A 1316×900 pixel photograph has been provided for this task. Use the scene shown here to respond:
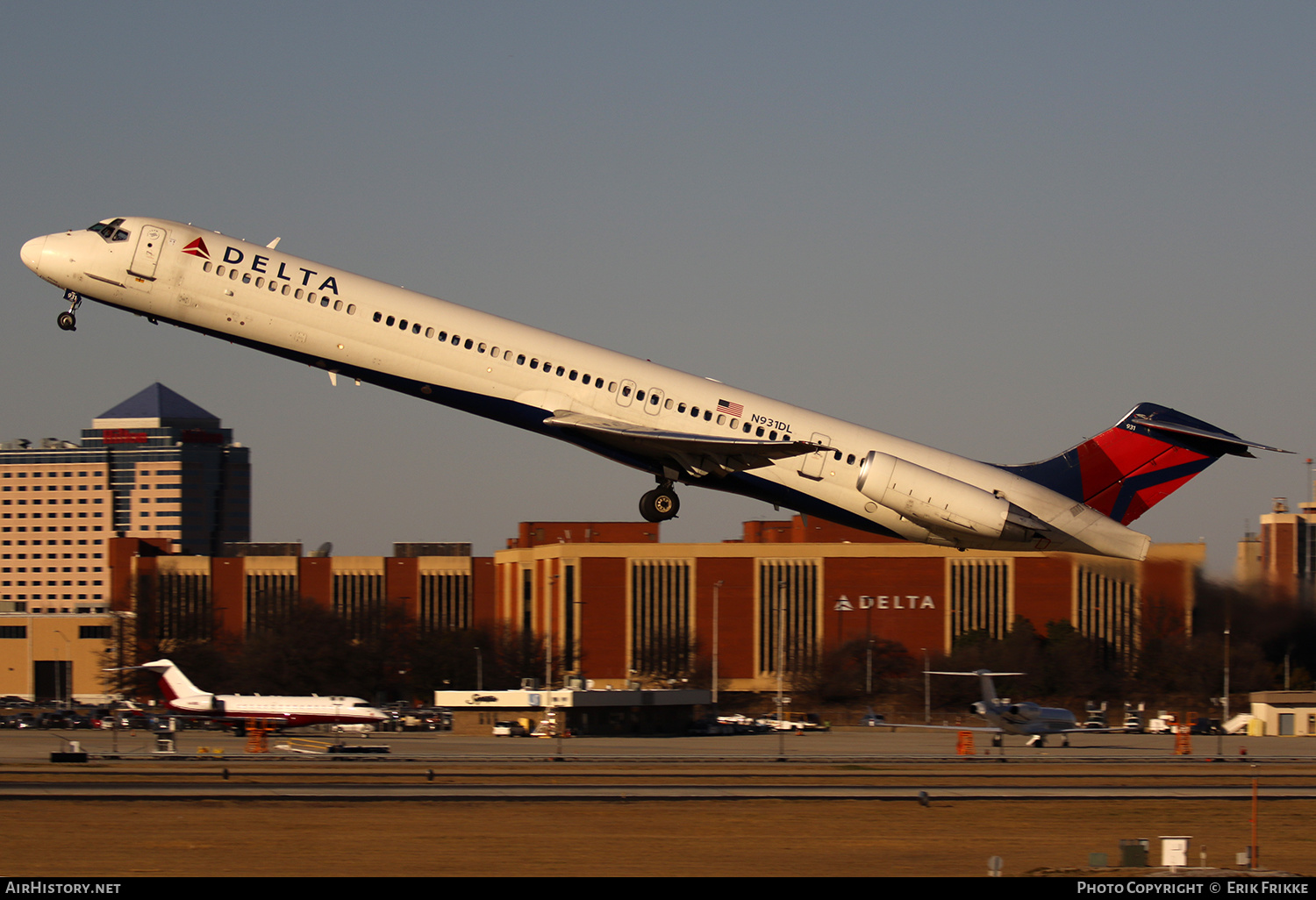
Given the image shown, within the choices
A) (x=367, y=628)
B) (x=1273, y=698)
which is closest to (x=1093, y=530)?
(x=1273, y=698)

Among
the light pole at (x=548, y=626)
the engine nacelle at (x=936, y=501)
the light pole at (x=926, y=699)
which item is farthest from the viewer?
the light pole at (x=548, y=626)

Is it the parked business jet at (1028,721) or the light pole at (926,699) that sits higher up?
the parked business jet at (1028,721)

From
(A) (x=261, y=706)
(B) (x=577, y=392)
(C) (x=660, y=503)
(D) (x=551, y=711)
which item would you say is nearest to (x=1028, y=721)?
(D) (x=551, y=711)

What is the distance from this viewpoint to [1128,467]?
3850 centimetres

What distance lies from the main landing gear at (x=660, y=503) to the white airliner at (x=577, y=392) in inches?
1.9

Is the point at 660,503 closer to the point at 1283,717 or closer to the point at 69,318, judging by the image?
the point at 69,318

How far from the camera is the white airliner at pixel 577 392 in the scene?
35500 mm

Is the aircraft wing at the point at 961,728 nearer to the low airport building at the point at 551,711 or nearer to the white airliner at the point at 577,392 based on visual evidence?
the low airport building at the point at 551,711

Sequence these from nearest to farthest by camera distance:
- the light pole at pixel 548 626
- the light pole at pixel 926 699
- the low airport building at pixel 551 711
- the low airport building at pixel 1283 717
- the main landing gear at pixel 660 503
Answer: the main landing gear at pixel 660 503 < the low airport building at pixel 551 711 < the low airport building at pixel 1283 717 < the light pole at pixel 926 699 < the light pole at pixel 548 626

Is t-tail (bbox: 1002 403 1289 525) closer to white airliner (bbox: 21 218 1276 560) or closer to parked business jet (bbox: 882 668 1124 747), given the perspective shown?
white airliner (bbox: 21 218 1276 560)

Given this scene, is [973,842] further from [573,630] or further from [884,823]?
[573,630]

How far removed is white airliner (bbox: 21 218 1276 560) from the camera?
35.5 metres

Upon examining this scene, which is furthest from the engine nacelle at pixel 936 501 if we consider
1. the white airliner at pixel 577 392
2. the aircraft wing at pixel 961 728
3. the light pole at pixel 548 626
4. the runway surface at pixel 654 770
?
the light pole at pixel 548 626

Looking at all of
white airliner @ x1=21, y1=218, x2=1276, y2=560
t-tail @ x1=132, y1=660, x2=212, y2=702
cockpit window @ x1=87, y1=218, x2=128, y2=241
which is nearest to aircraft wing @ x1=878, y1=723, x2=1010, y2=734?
white airliner @ x1=21, y1=218, x2=1276, y2=560
